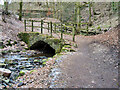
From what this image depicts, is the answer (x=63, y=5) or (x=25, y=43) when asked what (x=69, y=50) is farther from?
(x=63, y=5)

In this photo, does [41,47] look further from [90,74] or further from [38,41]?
[90,74]

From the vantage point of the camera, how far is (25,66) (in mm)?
8766

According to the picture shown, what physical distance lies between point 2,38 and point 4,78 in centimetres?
704

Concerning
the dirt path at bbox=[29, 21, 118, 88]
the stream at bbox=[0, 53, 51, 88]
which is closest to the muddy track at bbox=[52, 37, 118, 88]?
the dirt path at bbox=[29, 21, 118, 88]

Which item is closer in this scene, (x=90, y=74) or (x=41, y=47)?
(x=90, y=74)

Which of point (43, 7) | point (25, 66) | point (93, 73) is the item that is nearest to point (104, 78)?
point (93, 73)

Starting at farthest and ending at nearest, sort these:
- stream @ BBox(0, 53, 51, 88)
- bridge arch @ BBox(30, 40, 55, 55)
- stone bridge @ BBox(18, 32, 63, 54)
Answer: bridge arch @ BBox(30, 40, 55, 55), stone bridge @ BBox(18, 32, 63, 54), stream @ BBox(0, 53, 51, 88)

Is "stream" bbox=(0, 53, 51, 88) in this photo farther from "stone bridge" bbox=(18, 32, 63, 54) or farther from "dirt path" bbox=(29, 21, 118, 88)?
"stone bridge" bbox=(18, 32, 63, 54)

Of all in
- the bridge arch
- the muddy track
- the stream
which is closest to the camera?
the muddy track

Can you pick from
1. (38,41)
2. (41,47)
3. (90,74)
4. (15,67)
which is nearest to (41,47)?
(41,47)

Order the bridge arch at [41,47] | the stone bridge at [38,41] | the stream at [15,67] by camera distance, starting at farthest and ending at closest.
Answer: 1. the bridge arch at [41,47]
2. the stone bridge at [38,41]
3. the stream at [15,67]

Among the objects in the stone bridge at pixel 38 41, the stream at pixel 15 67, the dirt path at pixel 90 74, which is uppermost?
the stone bridge at pixel 38 41

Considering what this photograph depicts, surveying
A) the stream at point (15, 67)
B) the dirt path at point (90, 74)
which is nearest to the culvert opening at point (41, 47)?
the stream at point (15, 67)

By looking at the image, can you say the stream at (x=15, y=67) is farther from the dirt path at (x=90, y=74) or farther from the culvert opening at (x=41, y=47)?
the culvert opening at (x=41, y=47)
